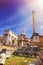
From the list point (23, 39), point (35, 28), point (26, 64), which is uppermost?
point (35, 28)

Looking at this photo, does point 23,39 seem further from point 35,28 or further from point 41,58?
point 41,58

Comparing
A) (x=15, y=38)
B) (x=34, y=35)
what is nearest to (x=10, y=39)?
(x=15, y=38)

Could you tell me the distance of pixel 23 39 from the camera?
9.59 m

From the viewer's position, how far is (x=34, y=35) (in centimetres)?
921

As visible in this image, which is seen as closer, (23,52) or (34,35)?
(23,52)

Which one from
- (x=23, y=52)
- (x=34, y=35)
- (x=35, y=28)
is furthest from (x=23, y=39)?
(x=23, y=52)

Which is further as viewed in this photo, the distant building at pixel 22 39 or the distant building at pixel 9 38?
the distant building at pixel 9 38

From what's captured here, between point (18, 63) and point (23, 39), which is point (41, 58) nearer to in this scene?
point (18, 63)

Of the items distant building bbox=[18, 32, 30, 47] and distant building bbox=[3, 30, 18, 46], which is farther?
distant building bbox=[3, 30, 18, 46]

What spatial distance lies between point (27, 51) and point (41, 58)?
4.77 feet

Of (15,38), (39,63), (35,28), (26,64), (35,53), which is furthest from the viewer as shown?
(35,28)

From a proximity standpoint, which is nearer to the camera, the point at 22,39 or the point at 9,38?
the point at 22,39

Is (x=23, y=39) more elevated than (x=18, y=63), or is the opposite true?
(x=23, y=39)

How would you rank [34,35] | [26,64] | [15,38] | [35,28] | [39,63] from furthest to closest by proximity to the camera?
[35,28], [15,38], [34,35], [26,64], [39,63]
